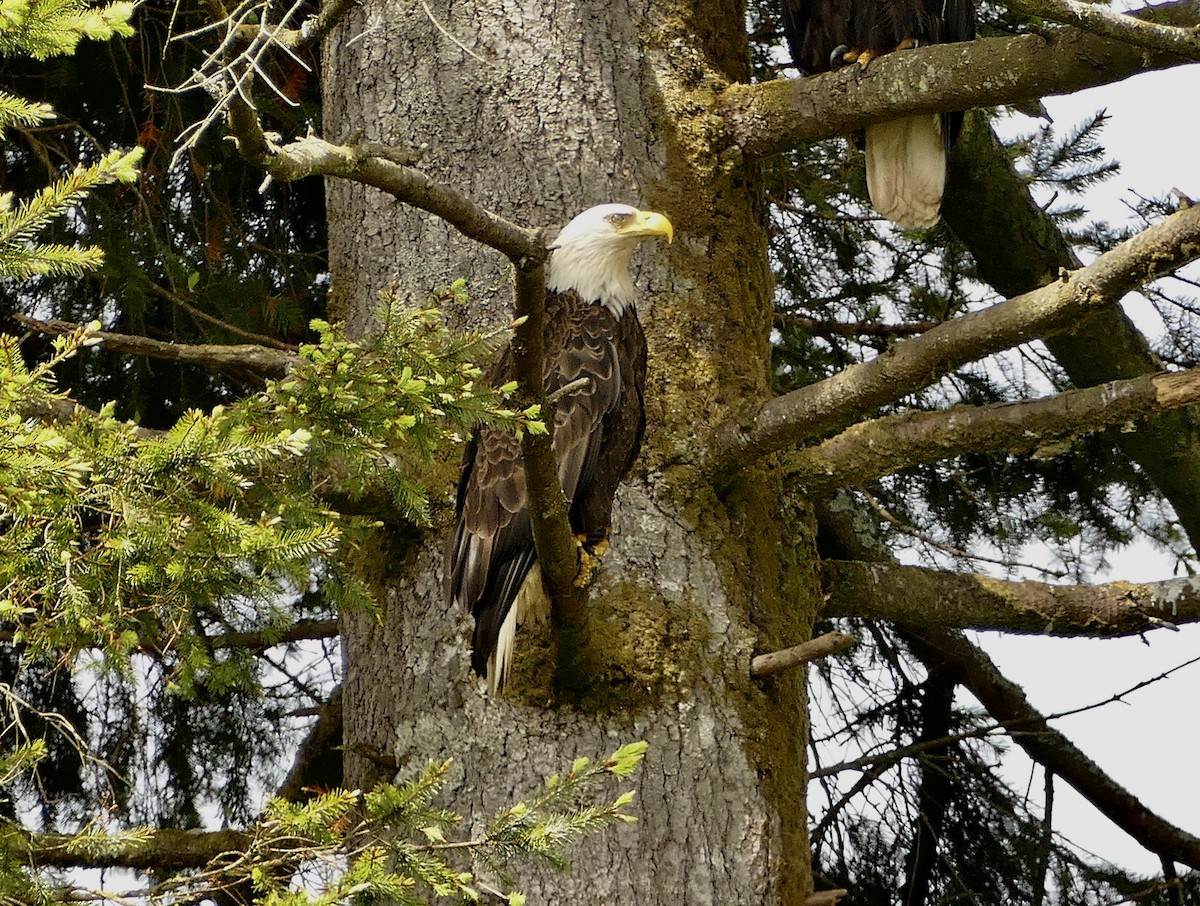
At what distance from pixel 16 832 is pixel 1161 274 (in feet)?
7.58

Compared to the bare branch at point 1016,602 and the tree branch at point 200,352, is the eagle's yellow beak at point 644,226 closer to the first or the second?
the tree branch at point 200,352

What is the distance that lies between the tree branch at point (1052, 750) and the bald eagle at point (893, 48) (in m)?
1.36

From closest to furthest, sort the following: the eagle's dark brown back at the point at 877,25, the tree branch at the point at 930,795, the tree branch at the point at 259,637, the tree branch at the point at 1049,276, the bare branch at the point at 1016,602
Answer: the tree branch at the point at 259,637, the bare branch at the point at 1016,602, the tree branch at the point at 1049,276, the eagle's dark brown back at the point at 877,25, the tree branch at the point at 930,795

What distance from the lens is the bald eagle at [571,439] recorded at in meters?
3.22

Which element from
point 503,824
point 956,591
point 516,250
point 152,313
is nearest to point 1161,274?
point 956,591

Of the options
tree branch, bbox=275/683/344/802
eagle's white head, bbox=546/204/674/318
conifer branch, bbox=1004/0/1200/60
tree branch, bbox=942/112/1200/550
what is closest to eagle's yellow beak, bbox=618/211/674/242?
eagle's white head, bbox=546/204/674/318

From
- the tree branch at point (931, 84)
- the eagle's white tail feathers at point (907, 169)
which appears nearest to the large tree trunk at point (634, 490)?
the tree branch at point (931, 84)

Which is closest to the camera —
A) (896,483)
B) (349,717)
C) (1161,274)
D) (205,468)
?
(205,468)

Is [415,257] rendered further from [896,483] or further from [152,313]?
[896,483]

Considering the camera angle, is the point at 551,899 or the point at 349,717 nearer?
the point at 551,899

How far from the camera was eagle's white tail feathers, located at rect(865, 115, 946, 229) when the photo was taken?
4598 mm

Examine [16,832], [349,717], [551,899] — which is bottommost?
[551,899]

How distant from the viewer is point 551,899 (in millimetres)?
3094

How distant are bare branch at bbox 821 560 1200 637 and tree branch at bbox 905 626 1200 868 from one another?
29.3 inches
